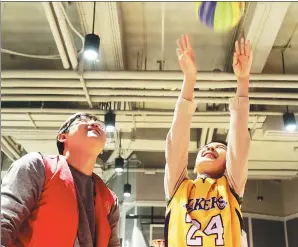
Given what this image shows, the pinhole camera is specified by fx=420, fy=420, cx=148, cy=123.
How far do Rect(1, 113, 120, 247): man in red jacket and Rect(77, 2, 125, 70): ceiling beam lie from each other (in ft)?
7.20

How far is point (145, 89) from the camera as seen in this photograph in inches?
199

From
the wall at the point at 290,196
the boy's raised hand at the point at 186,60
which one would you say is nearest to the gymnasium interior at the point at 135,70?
the wall at the point at 290,196

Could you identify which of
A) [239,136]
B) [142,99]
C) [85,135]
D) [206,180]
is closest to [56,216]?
[85,135]

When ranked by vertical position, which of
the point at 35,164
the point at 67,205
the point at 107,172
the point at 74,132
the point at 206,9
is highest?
the point at 107,172

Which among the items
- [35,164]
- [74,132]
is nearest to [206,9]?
[74,132]

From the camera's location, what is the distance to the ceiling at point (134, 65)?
13.9ft

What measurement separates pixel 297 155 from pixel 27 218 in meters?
6.31

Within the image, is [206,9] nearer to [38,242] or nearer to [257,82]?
[38,242]

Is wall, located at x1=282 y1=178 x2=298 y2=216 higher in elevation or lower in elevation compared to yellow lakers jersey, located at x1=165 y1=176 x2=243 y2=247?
higher

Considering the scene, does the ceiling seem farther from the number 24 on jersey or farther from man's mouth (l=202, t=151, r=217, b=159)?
the number 24 on jersey

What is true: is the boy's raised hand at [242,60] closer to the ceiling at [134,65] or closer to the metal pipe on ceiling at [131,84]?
the ceiling at [134,65]

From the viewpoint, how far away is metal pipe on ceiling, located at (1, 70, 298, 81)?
462 cm

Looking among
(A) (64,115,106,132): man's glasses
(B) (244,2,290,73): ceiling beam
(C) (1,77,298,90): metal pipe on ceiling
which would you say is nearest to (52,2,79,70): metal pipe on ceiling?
(C) (1,77,298,90): metal pipe on ceiling

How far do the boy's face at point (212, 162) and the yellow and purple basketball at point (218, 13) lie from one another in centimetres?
92
